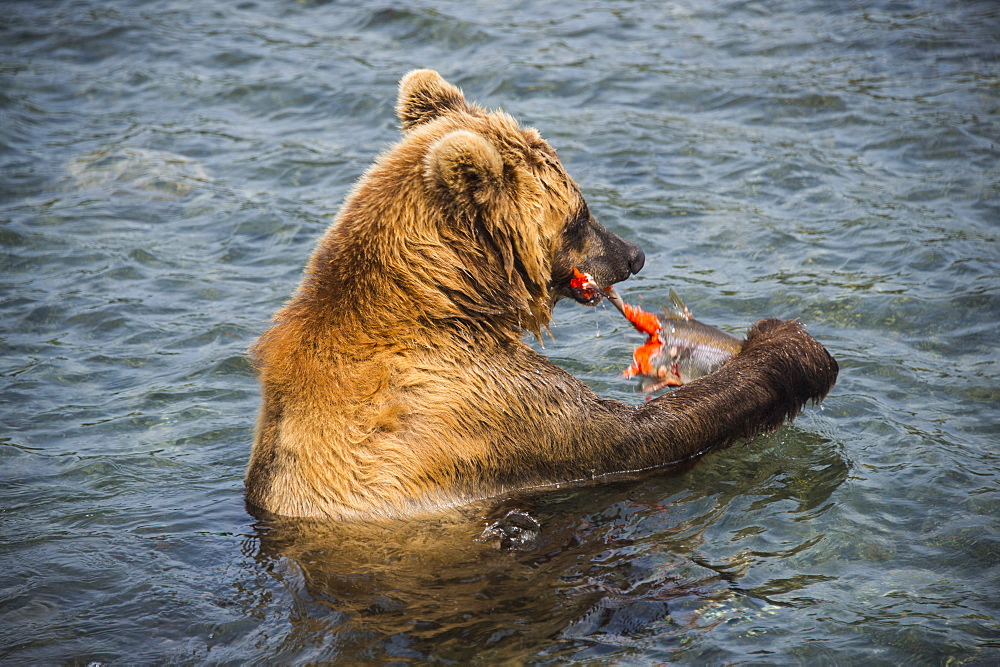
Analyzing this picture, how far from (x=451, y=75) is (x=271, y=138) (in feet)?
7.34

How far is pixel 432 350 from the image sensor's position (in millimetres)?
4930

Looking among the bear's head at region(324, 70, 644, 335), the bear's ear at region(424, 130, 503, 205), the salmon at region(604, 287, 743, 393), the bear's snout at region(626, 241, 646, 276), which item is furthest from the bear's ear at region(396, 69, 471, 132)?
the salmon at region(604, 287, 743, 393)

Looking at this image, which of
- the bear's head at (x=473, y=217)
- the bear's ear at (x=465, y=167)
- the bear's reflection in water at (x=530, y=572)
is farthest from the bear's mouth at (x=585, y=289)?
the bear's reflection in water at (x=530, y=572)

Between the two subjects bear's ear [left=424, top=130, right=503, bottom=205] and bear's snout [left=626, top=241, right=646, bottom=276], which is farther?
bear's snout [left=626, top=241, right=646, bottom=276]

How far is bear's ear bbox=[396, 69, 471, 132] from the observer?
218 inches

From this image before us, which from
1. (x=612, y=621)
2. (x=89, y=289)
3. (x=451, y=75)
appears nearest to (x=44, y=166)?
(x=89, y=289)

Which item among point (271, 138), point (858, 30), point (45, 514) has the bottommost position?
point (45, 514)

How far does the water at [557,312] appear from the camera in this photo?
4.56m

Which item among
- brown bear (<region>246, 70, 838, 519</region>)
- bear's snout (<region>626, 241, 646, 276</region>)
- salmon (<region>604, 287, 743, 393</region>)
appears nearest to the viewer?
brown bear (<region>246, 70, 838, 519</region>)

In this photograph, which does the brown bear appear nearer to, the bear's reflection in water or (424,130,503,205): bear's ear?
(424,130,503,205): bear's ear

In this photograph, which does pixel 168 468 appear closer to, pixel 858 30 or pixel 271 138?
pixel 271 138

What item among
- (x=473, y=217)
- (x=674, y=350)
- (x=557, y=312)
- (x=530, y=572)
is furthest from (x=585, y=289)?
(x=557, y=312)

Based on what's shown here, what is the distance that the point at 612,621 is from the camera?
14.7 ft

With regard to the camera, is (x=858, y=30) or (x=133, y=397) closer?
(x=133, y=397)
